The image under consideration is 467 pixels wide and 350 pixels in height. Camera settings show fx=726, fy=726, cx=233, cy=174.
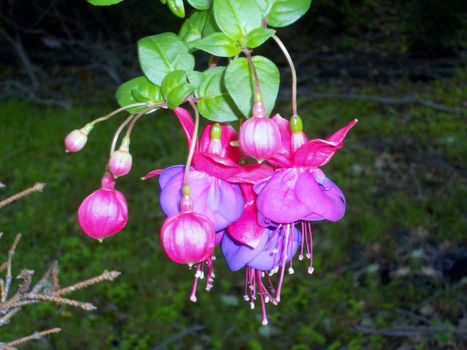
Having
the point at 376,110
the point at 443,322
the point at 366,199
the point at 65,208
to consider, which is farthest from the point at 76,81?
the point at 443,322

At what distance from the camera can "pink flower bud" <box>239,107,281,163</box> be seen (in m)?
0.54

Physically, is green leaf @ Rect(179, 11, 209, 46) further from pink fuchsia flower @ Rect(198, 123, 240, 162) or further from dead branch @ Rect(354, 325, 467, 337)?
dead branch @ Rect(354, 325, 467, 337)

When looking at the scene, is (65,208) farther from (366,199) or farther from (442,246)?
(442,246)

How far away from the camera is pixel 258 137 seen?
54 centimetres

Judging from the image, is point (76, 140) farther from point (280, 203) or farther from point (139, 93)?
point (280, 203)

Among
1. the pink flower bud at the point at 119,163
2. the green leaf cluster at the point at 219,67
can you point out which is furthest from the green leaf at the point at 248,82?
the pink flower bud at the point at 119,163

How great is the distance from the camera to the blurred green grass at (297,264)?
7.11ft

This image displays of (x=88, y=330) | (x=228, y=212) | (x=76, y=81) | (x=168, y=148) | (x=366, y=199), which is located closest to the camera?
(x=228, y=212)

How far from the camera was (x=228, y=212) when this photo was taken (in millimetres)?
573

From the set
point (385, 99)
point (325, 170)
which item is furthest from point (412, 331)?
point (385, 99)

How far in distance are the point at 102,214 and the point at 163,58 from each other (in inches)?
6.3

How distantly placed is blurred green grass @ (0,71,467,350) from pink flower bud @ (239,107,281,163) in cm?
113

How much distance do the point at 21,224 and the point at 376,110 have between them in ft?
5.79

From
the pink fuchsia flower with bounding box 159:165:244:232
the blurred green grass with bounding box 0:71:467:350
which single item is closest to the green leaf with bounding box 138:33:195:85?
the pink fuchsia flower with bounding box 159:165:244:232
